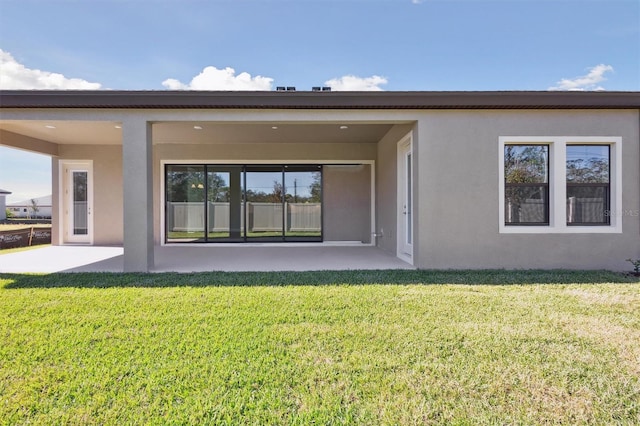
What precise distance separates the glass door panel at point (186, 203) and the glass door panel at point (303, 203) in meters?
2.70

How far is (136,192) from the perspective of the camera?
5.57 meters

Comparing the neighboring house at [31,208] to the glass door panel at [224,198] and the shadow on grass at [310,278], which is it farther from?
the shadow on grass at [310,278]

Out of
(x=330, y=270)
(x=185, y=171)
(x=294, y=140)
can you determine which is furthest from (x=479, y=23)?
(x=185, y=171)

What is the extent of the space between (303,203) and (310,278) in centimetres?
495

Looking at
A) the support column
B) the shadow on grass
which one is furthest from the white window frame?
the support column

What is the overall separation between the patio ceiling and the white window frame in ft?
9.49

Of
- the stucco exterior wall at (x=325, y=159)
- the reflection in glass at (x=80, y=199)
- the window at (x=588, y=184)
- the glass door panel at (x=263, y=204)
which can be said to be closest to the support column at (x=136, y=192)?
the stucco exterior wall at (x=325, y=159)

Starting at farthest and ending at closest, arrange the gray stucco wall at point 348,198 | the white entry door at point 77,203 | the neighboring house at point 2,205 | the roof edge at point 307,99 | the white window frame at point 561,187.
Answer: the neighboring house at point 2,205
the gray stucco wall at point 348,198
the white entry door at point 77,203
the white window frame at point 561,187
the roof edge at point 307,99

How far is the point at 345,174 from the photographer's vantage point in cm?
970

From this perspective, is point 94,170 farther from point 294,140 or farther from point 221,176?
point 294,140

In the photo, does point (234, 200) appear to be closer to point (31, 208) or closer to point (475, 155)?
point (475, 155)

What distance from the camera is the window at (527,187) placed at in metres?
5.86

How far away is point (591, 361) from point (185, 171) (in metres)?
10.0

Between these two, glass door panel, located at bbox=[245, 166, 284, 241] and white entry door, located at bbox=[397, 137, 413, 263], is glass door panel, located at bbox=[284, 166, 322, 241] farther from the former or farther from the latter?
white entry door, located at bbox=[397, 137, 413, 263]
